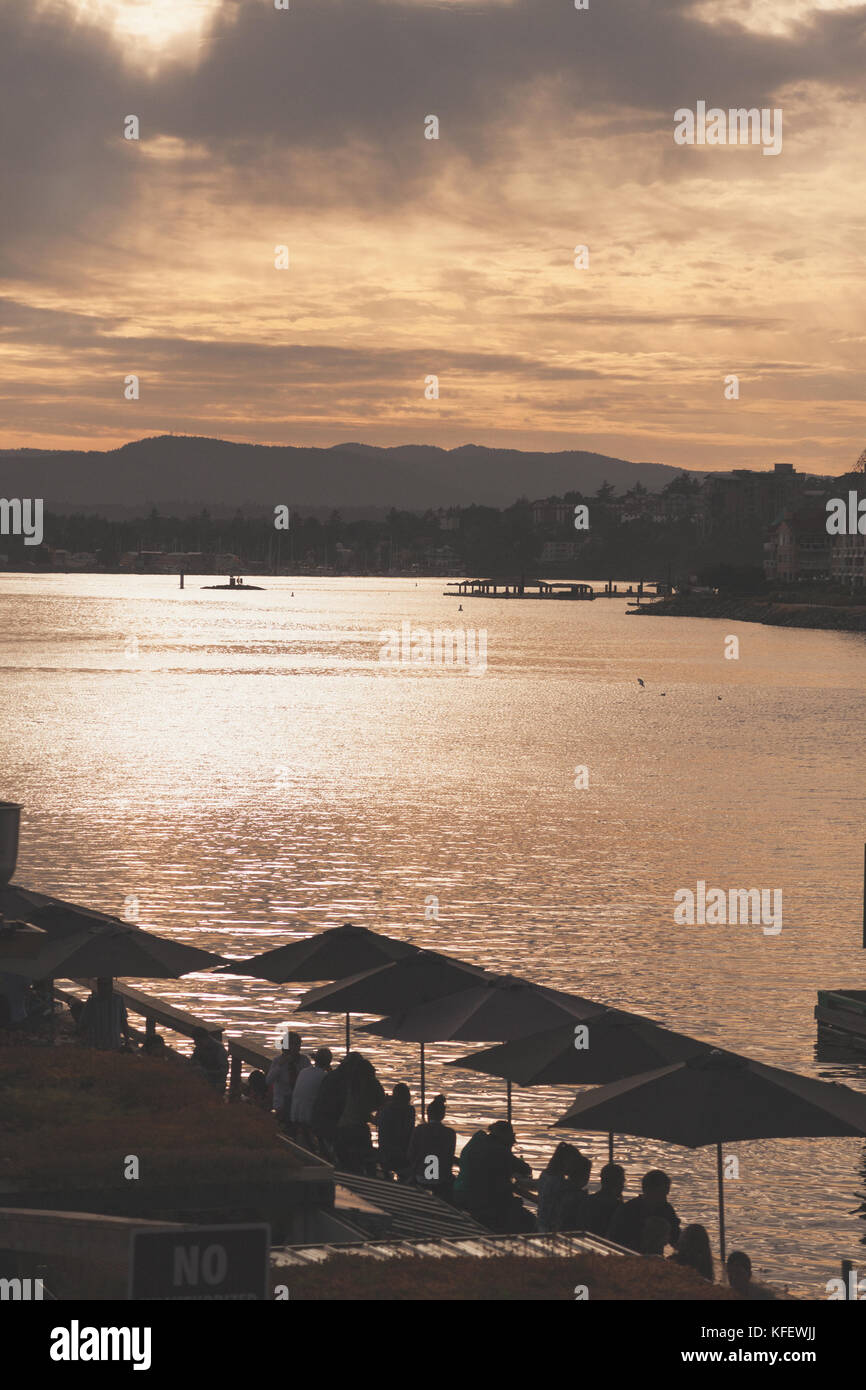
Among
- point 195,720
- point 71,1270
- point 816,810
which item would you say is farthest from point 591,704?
point 71,1270

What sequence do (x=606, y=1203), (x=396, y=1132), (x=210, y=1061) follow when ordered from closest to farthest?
(x=606, y=1203) → (x=396, y=1132) → (x=210, y=1061)

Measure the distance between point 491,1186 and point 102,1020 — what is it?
255 inches

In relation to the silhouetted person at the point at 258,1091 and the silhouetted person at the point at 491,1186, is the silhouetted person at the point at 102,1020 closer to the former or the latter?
the silhouetted person at the point at 258,1091

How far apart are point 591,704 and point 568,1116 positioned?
11131cm

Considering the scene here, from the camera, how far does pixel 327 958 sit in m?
21.9

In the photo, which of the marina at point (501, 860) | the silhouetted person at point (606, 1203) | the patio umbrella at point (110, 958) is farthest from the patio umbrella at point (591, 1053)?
the patio umbrella at point (110, 958)

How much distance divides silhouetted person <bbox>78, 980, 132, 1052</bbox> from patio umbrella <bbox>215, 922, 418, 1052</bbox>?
154 cm

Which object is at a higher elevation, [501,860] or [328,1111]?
[328,1111]

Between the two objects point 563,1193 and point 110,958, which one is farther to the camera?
point 110,958

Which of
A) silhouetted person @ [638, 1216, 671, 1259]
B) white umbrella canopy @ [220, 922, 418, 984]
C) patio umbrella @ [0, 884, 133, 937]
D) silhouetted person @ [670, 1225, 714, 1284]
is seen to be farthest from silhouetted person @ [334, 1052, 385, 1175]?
silhouetted person @ [670, 1225, 714, 1284]

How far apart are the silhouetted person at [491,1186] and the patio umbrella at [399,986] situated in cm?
337

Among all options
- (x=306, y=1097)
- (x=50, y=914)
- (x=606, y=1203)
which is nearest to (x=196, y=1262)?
(x=606, y=1203)

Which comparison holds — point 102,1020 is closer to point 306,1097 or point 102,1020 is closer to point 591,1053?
point 306,1097
